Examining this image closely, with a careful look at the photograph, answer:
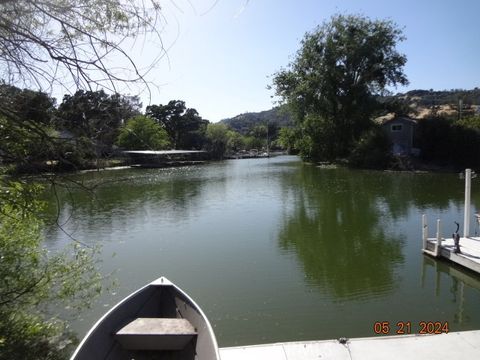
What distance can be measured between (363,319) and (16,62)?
666 cm

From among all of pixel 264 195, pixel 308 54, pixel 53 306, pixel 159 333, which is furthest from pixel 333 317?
pixel 308 54

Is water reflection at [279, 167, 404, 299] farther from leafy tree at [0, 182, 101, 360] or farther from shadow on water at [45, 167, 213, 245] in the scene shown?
shadow on water at [45, 167, 213, 245]

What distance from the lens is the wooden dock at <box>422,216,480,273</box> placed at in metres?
8.86

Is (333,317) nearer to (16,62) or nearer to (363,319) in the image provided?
(363,319)

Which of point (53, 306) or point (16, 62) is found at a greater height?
point (16, 62)

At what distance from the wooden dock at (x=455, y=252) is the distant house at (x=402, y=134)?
3175 cm

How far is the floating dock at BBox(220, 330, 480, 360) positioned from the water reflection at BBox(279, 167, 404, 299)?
302 cm

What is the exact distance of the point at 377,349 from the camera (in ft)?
16.4

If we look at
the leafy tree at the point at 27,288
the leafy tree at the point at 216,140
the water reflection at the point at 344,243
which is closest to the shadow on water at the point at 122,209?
the leafy tree at the point at 27,288

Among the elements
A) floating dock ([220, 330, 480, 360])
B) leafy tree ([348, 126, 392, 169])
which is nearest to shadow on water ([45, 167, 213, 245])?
floating dock ([220, 330, 480, 360])

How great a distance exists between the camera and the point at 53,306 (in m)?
7.62

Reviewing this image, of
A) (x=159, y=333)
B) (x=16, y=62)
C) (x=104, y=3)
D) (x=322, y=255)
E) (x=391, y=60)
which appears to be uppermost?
(x=391, y=60)
